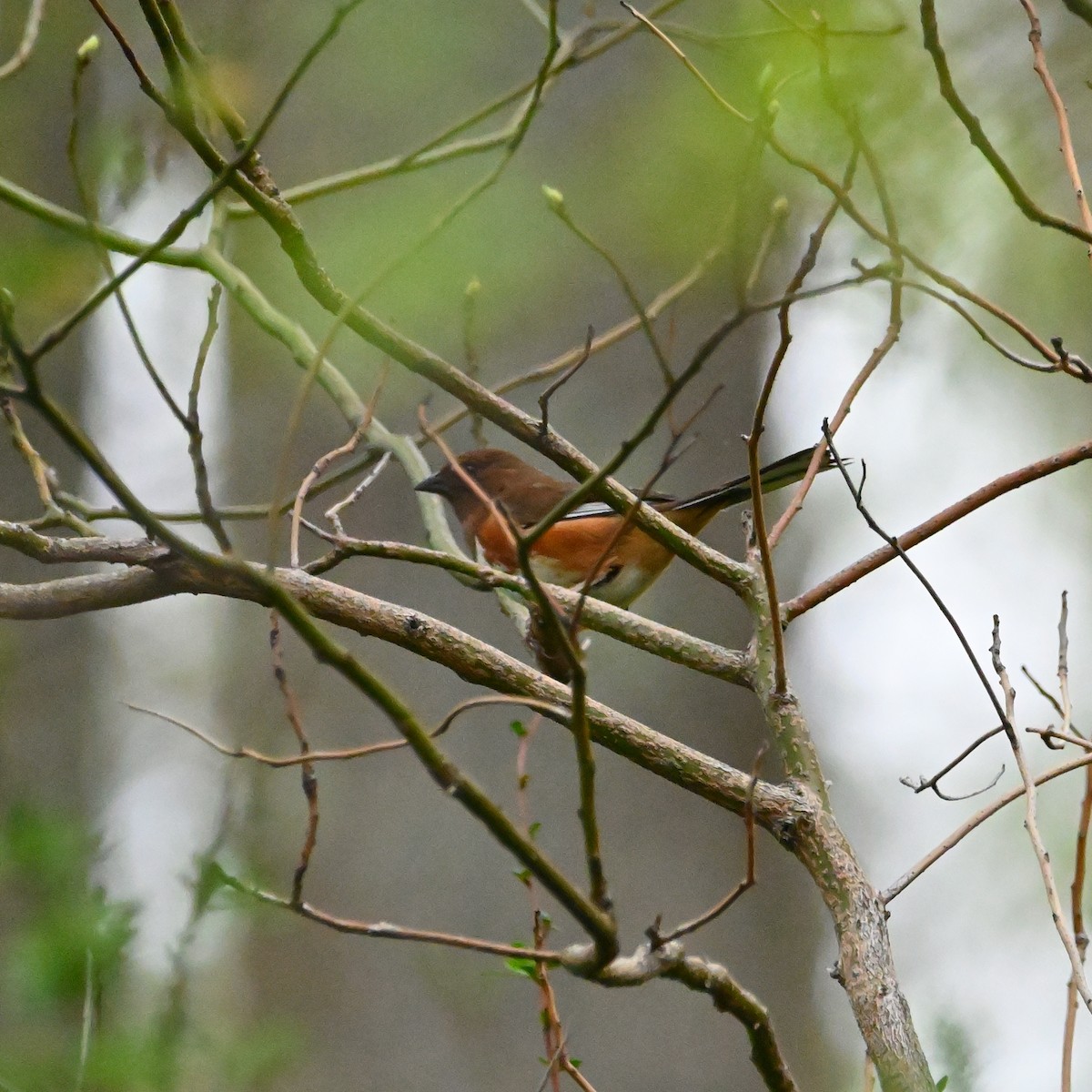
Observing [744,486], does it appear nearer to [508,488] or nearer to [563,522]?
[563,522]

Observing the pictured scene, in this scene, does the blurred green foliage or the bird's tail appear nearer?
the blurred green foliage

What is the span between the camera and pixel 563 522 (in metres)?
4.00

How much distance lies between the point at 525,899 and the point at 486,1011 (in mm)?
339

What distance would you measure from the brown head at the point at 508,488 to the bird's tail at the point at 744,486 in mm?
856

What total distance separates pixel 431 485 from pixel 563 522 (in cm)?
85

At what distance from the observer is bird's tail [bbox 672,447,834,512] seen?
2740 mm

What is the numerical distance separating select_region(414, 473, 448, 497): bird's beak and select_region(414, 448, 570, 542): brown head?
0.63 meters

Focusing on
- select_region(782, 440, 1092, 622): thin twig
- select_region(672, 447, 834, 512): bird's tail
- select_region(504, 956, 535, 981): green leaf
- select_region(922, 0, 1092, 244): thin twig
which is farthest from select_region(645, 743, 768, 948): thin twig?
select_region(672, 447, 834, 512): bird's tail

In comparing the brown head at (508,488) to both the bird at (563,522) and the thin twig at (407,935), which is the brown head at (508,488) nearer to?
the bird at (563,522)

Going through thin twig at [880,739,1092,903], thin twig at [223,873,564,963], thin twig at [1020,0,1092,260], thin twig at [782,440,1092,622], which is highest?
thin twig at [1020,0,1092,260]

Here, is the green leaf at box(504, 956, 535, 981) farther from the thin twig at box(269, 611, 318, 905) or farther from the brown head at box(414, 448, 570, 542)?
the brown head at box(414, 448, 570, 542)

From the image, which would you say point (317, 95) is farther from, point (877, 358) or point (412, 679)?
point (877, 358)

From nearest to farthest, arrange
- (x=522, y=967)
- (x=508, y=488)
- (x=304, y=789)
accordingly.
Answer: (x=304, y=789), (x=522, y=967), (x=508, y=488)

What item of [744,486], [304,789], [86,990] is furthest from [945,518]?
[86,990]
